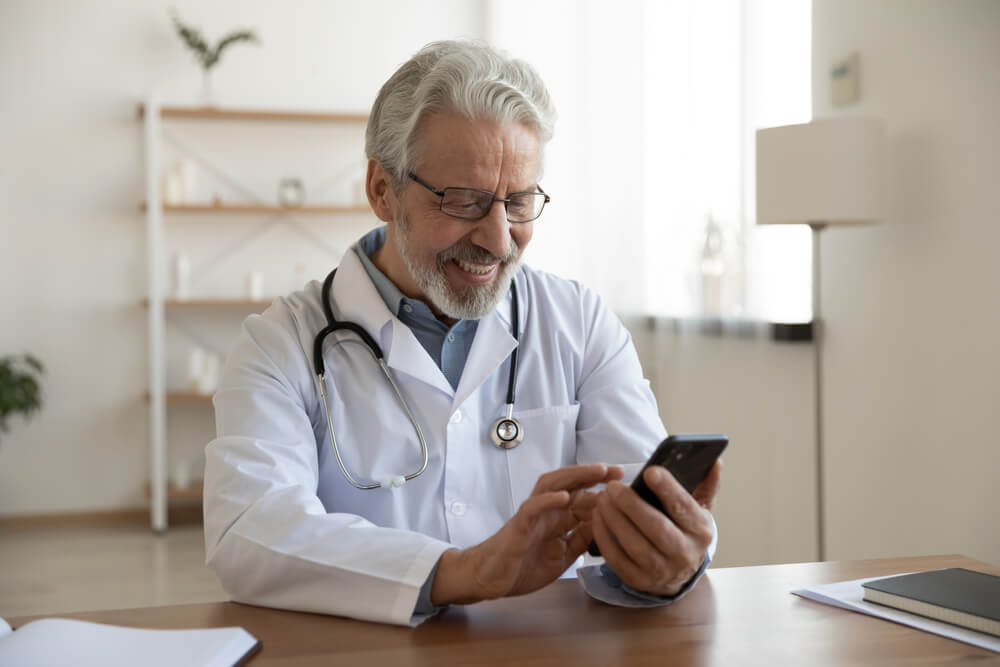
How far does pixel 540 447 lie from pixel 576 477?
0.44 meters

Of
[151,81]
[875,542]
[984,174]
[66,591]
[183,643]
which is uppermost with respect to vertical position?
[151,81]

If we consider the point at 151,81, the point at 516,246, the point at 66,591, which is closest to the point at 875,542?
the point at 516,246

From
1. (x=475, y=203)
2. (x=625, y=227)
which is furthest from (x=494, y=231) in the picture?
(x=625, y=227)

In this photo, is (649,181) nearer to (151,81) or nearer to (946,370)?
(946,370)

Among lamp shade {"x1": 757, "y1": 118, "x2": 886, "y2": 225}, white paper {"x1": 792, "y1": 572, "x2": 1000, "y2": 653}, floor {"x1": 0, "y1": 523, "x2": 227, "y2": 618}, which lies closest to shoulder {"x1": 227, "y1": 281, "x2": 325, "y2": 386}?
white paper {"x1": 792, "y1": 572, "x2": 1000, "y2": 653}

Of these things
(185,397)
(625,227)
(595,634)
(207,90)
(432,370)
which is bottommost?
(185,397)

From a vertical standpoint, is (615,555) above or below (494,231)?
below

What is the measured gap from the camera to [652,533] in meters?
1.04

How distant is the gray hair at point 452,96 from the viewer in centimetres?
143

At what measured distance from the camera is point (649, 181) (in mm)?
3510

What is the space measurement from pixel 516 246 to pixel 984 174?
3.62 ft

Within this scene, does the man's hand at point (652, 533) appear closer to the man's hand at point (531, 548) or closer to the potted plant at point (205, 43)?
the man's hand at point (531, 548)

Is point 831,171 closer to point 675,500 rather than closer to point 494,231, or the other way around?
point 494,231

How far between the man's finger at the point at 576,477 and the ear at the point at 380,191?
0.63 metres
